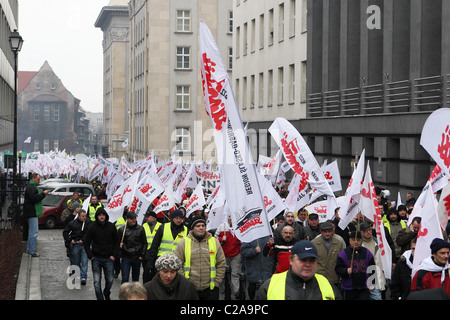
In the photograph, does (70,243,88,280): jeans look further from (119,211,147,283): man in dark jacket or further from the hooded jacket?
the hooded jacket

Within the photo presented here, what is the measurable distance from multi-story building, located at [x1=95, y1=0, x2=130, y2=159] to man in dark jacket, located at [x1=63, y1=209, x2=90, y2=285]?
100618 millimetres

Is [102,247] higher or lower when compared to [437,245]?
lower

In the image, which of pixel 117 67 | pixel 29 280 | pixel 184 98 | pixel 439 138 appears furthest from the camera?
pixel 117 67

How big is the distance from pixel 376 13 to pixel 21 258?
16747mm

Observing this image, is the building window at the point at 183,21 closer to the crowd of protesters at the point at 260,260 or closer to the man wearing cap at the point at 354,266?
the crowd of protesters at the point at 260,260

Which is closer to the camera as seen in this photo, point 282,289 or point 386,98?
point 282,289

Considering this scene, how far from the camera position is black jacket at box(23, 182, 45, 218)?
20.2 meters

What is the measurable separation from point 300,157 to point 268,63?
33.1 meters

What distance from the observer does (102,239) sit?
47.7ft

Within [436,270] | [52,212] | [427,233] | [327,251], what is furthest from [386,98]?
[436,270]

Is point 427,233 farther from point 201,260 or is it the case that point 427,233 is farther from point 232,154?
point 201,260

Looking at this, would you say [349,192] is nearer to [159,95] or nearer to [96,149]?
[159,95]
